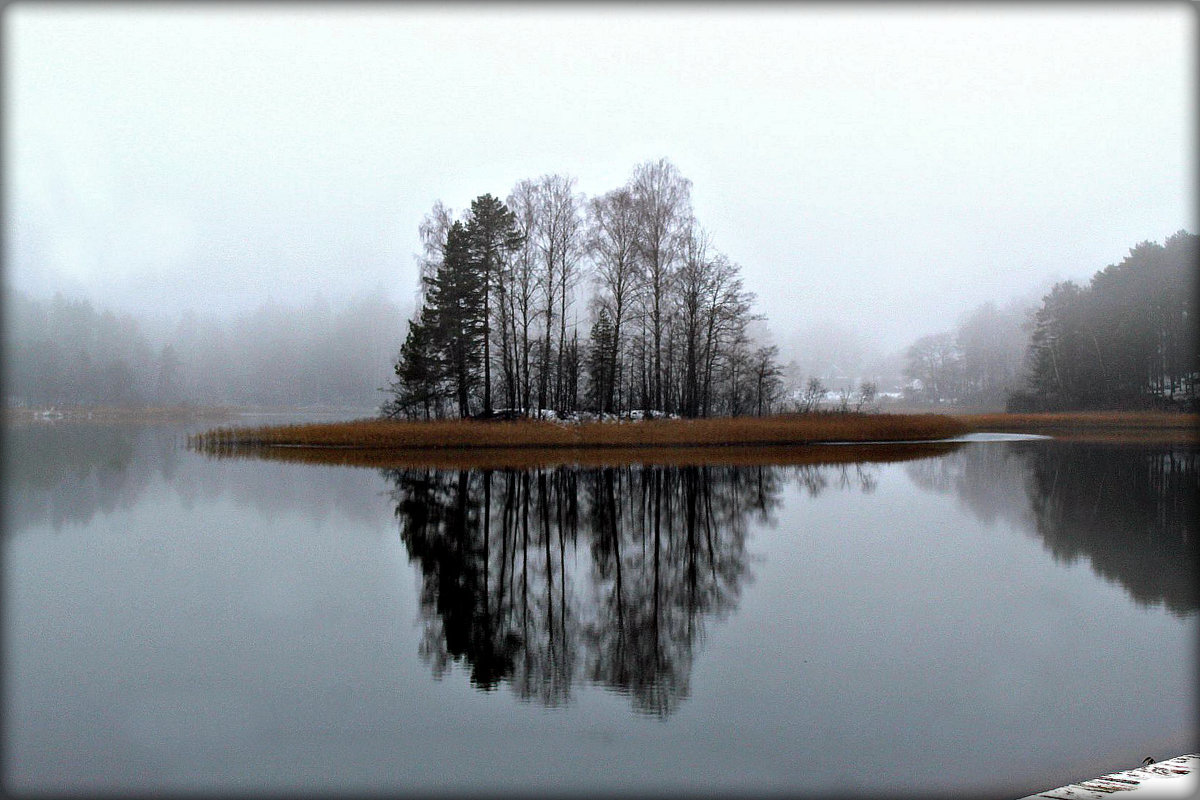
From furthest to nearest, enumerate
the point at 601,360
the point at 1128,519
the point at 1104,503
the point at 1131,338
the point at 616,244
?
1. the point at 1131,338
2. the point at 601,360
3. the point at 616,244
4. the point at 1104,503
5. the point at 1128,519

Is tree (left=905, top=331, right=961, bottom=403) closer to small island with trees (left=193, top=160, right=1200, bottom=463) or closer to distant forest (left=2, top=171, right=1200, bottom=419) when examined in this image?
distant forest (left=2, top=171, right=1200, bottom=419)

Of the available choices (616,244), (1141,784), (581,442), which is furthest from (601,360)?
(1141,784)

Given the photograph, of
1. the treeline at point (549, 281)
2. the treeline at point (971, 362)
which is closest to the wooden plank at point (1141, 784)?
the treeline at point (549, 281)

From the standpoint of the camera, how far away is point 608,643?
6.56 metres

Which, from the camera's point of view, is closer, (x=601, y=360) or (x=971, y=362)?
(x=601, y=360)

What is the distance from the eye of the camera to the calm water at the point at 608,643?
4688 millimetres

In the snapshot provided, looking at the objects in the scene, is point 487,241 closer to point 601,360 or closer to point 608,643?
point 601,360

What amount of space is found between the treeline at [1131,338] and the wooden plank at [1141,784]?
57.1 m

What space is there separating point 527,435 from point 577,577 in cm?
2198

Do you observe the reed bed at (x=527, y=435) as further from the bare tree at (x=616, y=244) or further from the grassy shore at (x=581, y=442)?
the bare tree at (x=616, y=244)

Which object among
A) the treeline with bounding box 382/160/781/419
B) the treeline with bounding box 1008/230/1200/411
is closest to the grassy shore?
the treeline with bounding box 382/160/781/419

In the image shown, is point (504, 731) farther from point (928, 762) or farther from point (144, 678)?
point (144, 678)

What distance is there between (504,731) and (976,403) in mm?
90839

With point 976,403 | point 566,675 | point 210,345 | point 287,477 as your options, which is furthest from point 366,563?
point 210,345
